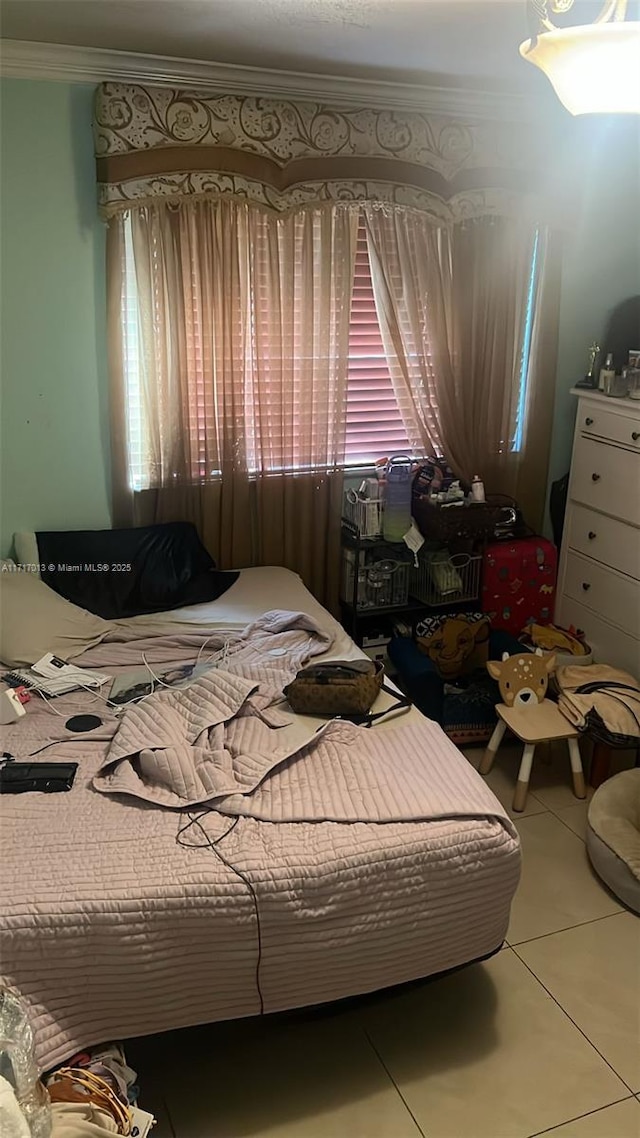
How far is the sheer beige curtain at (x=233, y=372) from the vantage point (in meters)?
3.04

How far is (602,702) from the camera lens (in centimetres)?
304

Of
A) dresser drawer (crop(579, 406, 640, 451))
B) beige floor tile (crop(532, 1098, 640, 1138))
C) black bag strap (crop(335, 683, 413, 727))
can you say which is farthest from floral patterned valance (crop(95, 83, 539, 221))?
beige floor tile (crop(532, 1098, 640, 1138))

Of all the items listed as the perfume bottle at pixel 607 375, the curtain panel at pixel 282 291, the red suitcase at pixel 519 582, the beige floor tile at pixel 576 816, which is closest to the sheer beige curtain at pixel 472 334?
the curtain panel at pixel 282 291

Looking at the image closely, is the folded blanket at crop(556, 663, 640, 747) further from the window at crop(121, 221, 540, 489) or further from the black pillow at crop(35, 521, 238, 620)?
the black pillow at crop(35, 521, 238, 620)

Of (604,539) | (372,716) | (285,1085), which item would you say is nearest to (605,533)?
(604,539)

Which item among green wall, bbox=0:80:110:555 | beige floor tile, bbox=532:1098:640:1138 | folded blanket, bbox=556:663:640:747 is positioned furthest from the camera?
folded blanket, bbox=556:663:640:747

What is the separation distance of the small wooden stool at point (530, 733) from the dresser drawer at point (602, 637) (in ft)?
1.88

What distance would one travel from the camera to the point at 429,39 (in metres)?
2.51

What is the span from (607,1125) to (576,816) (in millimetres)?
1166

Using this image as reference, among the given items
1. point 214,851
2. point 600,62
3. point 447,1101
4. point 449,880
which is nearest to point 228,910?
point 214,851

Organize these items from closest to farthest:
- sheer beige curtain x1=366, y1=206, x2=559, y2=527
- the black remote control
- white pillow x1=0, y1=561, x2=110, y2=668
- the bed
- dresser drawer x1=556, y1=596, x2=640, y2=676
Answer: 1. the bed
2. the black remote control
3. white pillow x1=0, y1=561, x2=110, y2=668
4. sheer beige curtain x1=366, y1=206, x2=559, y2=527
5. dresser drawer x1=556, y1=596, x2=640, y2=676

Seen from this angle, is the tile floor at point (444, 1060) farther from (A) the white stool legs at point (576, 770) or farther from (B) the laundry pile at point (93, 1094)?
(A) the white stool legs at point (576, 770)

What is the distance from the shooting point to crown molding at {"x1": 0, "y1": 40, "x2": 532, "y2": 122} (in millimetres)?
2729

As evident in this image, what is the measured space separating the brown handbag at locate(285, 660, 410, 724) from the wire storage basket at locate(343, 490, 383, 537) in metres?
1.12
